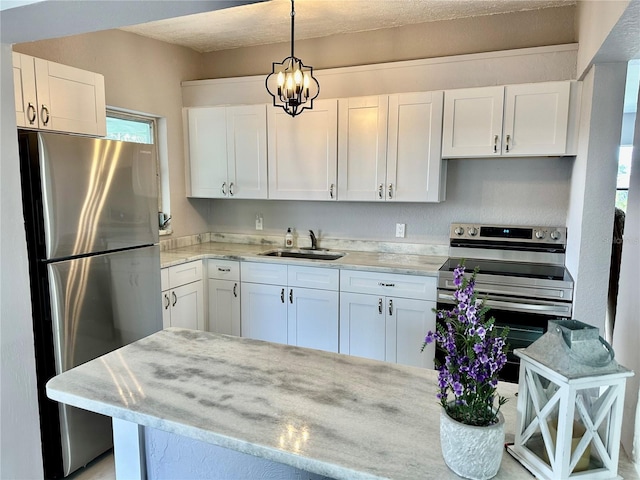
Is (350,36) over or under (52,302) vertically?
over

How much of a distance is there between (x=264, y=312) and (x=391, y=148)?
1590mm

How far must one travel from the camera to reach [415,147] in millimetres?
3039

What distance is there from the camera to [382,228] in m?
3.54

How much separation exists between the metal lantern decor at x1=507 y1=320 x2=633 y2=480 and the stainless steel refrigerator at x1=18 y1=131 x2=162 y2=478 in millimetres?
2088

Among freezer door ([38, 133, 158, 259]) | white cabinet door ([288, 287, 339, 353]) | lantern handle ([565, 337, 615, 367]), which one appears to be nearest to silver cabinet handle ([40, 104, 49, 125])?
freezer door ([38, 133, 158, 259])

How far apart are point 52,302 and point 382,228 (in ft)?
7.83

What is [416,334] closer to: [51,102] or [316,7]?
[316,7]

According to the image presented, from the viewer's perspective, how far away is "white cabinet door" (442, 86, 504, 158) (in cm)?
281

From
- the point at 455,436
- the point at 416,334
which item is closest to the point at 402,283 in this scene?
the point at 416,334

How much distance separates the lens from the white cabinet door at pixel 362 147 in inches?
123

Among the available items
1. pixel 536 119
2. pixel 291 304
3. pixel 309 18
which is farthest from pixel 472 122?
pixel 291 304

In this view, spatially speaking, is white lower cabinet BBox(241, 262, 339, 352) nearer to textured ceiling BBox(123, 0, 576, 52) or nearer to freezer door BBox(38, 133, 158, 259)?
freezer door BBox(38, 133, 158, 259)

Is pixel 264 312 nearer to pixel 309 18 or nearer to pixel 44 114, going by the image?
pixel 44 114

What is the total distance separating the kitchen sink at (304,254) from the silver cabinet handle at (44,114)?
1.79 meters
